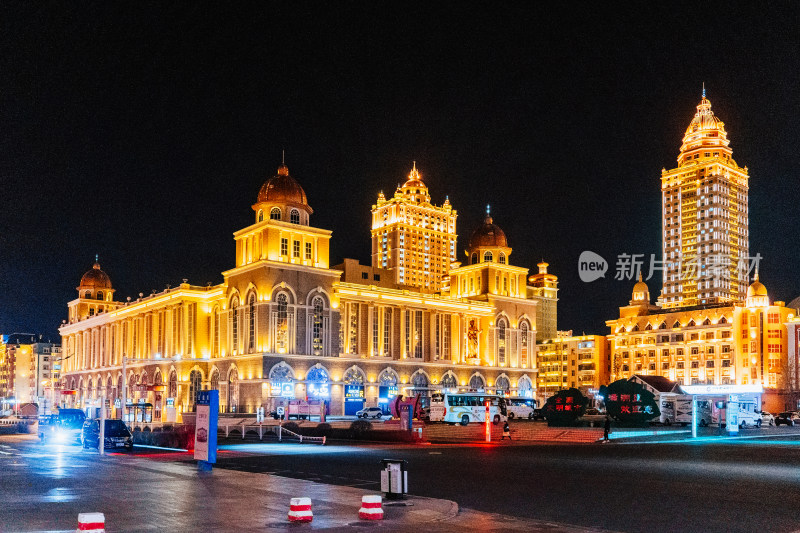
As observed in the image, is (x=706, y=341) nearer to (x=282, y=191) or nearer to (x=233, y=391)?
(x=282, y=191)

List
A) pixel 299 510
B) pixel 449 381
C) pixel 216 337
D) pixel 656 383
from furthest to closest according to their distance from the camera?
pixel 449 381
pixel 216 337
pixel 656 383
pixel 299 510

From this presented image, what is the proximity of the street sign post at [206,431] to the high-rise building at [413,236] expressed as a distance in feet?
451

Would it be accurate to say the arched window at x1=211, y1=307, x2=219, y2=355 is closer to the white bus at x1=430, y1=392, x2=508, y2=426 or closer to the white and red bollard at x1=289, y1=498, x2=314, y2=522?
the white bus at x1=430, y1=392, x2=508, y2=426

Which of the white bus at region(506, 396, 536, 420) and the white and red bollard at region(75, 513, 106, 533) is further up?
the white and red bollard at region(75, 513, 106, 533)

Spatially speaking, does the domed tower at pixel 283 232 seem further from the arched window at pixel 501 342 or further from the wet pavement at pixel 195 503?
the wet pavement at pixel 195 503

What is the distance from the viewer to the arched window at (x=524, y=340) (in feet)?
342

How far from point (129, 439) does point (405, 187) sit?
444 feet

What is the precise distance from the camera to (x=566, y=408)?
5612 centimetres

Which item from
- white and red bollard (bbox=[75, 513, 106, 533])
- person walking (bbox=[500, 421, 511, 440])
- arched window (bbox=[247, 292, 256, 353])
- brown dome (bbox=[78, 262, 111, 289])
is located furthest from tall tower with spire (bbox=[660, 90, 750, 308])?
white and red bollard (bbox=[75, 513, 106, 533])

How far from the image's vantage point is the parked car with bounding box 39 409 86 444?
45594 millimetres

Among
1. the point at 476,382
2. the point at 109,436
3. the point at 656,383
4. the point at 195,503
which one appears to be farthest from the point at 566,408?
the point at 476,382

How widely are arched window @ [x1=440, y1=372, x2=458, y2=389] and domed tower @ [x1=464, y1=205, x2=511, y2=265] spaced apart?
1484 centimetres

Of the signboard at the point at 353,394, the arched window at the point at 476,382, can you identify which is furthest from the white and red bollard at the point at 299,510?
the arched window at the point at 476,382

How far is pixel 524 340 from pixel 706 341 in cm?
3594
